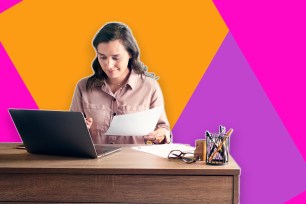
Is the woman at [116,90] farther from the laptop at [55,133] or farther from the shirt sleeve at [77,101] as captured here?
the laptop at [55,133]

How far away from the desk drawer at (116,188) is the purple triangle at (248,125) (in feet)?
5.77

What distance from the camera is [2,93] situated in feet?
13.8

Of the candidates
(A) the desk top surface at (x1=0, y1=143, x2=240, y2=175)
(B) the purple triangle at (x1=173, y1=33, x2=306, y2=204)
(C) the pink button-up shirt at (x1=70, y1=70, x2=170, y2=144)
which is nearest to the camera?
(A) the desk top surface at (x1=0, y1=143, x2=240, y2=175)

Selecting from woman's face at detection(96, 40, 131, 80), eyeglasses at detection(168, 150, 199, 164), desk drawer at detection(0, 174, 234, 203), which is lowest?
desk drawer at detection(0, 174, 234, 203)

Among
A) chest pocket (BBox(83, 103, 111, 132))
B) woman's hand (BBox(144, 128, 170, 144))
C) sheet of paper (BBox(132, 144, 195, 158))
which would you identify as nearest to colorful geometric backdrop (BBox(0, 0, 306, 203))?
chest pocket (BBox(83, 103, 111, 132))

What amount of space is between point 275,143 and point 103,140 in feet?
4.73

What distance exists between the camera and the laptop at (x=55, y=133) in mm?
2328

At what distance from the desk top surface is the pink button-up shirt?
0.92 m

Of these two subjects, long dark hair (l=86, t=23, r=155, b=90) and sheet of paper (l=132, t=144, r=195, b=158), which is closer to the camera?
sheet of paper (l=132, t=144, r=195, b=158)

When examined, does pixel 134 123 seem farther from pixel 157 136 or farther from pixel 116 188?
pixel 116 188

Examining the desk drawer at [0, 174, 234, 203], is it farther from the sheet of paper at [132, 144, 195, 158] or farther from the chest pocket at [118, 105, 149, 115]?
the chest pocket at [118, 105, 149, 115]

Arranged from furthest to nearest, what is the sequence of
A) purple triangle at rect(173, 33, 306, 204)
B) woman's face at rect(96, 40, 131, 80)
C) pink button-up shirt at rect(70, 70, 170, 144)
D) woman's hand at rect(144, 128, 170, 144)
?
1. purple triangle at rect(173, 33, 306, 204)
2. pink button-up shirt at rect(70, 70, 170, 144)
3. woman's face at rect(96, 40, 131, 80)
4. woman's hand at rect(144, 128, 170, 144)

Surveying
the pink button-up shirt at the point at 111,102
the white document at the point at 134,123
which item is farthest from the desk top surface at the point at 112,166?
the pink button-up shirt at the point at 111,102

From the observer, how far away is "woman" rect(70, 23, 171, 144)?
3355 mm
